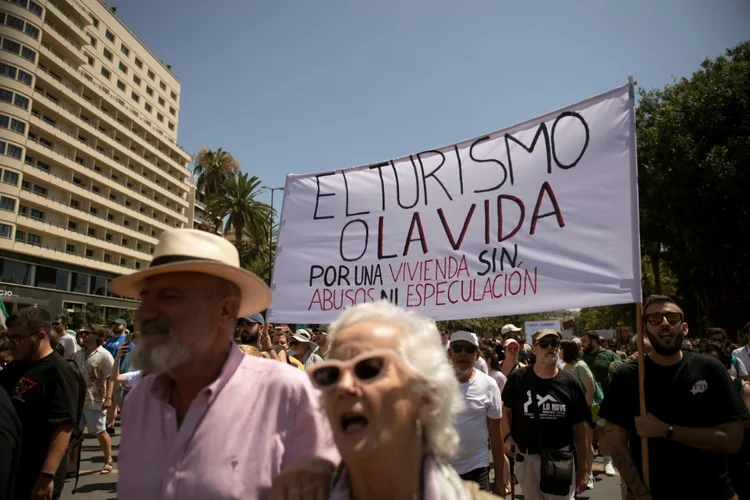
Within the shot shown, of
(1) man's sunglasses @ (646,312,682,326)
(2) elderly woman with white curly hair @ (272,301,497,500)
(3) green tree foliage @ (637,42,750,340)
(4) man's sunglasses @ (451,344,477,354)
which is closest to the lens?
(2) elderly woman with white curly hair @ (272,301,497,500)

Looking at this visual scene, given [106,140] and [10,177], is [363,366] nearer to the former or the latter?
[10,177]

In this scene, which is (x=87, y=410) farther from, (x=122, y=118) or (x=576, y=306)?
(x=122, y=118)

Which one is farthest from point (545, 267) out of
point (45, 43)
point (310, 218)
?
point (45, 43)

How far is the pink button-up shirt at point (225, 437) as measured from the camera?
180 cm

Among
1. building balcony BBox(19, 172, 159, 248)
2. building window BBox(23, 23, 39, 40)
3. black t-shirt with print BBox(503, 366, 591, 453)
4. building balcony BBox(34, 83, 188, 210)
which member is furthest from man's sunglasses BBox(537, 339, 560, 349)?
building window BBox(23, 23, 39, 40)

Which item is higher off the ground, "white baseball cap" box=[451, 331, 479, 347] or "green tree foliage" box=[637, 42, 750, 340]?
"green tree foliage" box=[637, 42, 750, 340]

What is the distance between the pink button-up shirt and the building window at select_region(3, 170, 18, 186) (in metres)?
44.6

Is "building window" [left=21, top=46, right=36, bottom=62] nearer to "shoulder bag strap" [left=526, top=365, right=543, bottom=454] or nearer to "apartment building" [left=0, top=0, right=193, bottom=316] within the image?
"apartment building" [left=0, top=0, right=193, bottom=316]

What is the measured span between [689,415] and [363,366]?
8.68 feet

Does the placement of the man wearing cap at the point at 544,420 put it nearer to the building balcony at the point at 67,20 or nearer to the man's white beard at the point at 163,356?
the man's white beard at the point at 163,356

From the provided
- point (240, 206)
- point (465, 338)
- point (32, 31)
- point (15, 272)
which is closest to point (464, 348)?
point (465, 338)

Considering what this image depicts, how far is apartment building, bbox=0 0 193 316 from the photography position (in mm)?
38844

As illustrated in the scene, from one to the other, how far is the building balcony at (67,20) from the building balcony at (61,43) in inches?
29.0

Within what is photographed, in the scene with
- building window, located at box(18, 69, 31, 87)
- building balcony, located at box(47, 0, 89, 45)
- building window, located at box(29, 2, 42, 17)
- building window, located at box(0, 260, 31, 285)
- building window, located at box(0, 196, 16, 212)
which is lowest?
building window, located at box(0, 260, 31, 285)
